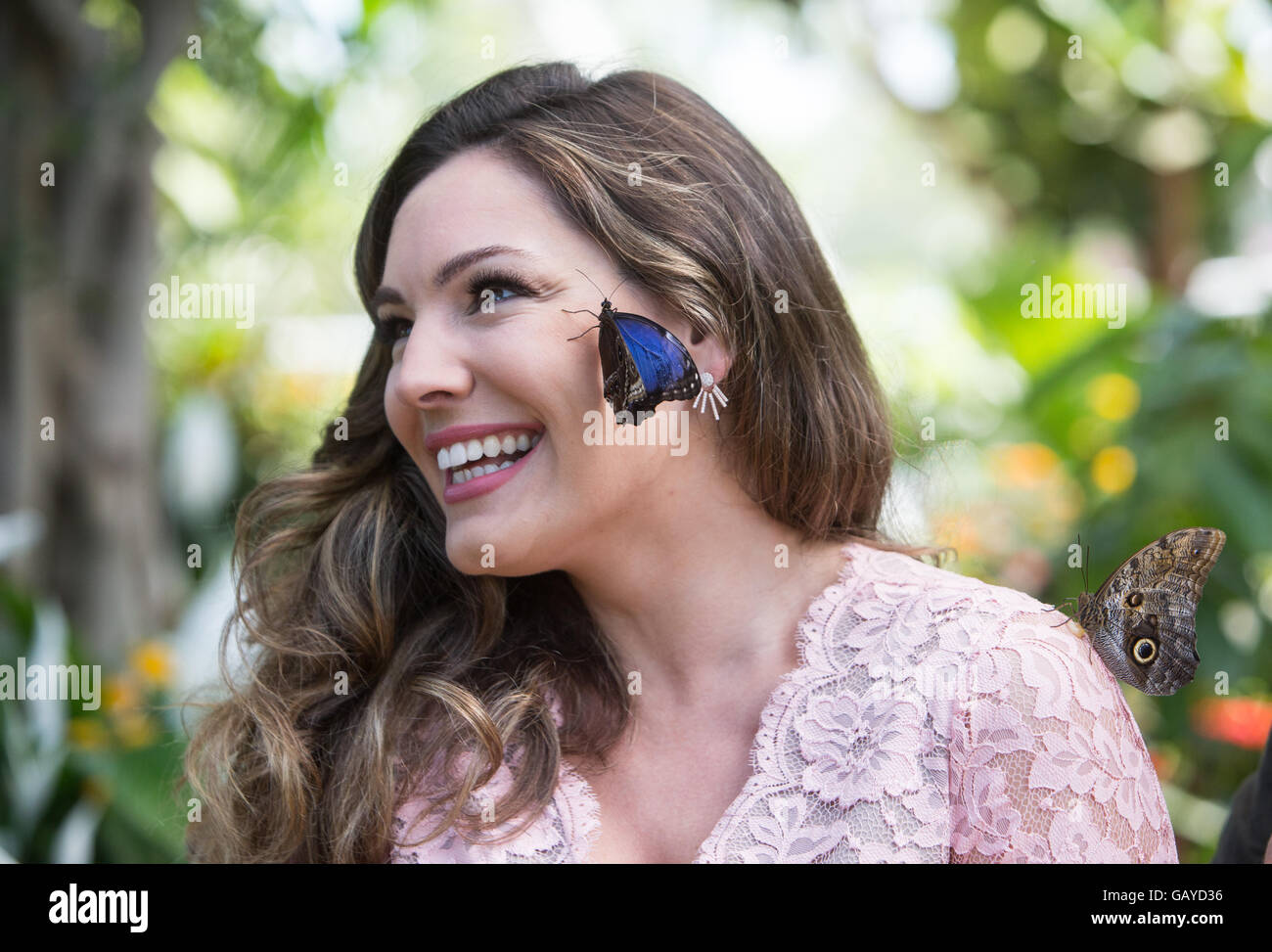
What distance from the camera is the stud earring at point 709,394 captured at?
1.66 metres

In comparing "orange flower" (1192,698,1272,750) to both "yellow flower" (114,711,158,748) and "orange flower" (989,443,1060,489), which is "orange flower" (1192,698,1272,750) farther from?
"yellow flower" (114,711,158,748)

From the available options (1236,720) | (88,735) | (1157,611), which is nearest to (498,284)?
(1157,611)

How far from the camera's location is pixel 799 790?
1.49 m

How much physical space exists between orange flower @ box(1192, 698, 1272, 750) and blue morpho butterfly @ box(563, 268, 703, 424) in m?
1.80

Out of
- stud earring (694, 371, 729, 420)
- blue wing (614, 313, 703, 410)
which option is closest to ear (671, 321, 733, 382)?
stud earring (694, 371, 729, 420)

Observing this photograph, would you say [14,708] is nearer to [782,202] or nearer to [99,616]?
[99,616]

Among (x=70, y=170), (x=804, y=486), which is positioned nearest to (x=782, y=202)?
(x=804, y=486)

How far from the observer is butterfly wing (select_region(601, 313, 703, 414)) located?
1474 mm

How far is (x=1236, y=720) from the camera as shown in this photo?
2.55 m

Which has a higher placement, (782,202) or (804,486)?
(782,202)

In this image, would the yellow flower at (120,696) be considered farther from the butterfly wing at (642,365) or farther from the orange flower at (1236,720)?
the orange flower at (1236,720)

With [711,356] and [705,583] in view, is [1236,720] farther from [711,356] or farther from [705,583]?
[711,356]
